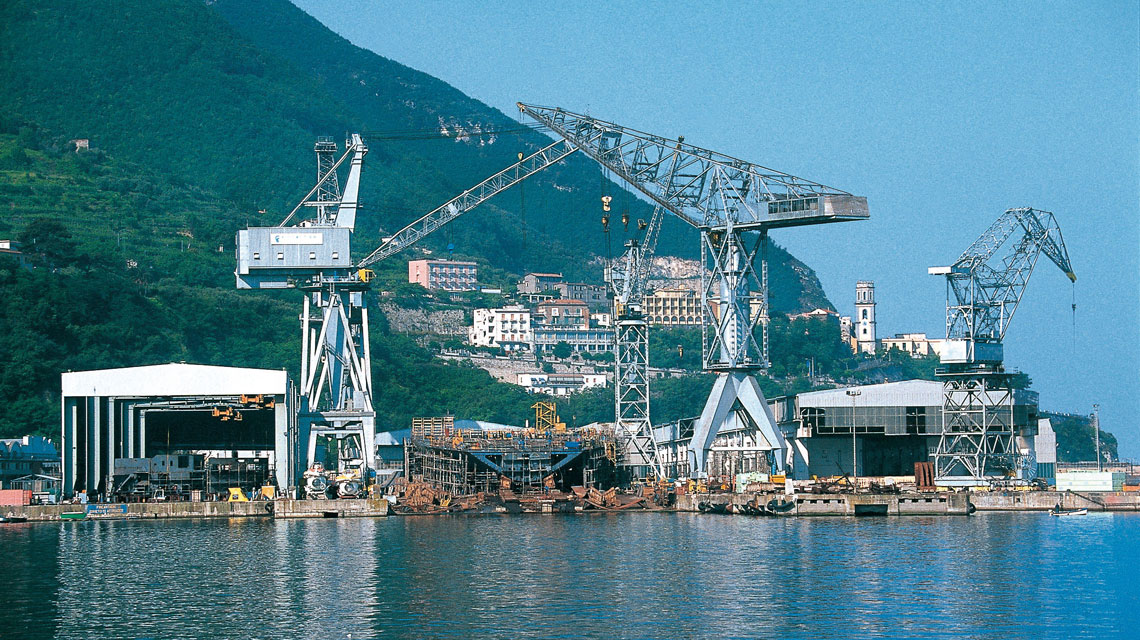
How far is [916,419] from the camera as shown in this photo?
4515 inches

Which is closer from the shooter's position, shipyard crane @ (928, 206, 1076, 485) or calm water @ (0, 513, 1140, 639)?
calm water @ (0, 513, 1140, 639)

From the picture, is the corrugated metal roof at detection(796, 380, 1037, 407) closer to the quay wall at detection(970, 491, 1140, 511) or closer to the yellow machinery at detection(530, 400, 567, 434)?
the quay wall at detection(970, 491, 1140, 511)

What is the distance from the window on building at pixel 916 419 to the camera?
4508 inches

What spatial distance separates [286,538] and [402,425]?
94.4m

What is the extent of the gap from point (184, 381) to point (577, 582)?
171 ft

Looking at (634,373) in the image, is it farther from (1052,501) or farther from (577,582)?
(577,582)

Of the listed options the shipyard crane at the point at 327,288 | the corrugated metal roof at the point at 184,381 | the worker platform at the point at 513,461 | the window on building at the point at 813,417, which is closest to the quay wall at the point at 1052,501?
the window on building at the point at 813,417

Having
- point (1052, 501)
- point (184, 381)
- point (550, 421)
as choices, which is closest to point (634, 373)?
point (550, 421)

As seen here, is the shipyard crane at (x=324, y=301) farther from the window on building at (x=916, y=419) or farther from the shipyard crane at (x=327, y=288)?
the window on building at (x=916, y=419)

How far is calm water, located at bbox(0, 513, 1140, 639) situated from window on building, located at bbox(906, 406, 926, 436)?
3003 centimetres

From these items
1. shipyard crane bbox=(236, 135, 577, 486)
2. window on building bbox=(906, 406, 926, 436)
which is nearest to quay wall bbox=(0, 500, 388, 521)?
shipyard crane bbox=(236, 135, 577, 486)

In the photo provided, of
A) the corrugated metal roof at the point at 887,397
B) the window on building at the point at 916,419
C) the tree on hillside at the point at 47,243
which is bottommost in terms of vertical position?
the window on building at the point at 916,419

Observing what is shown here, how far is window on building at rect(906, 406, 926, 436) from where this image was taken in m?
114

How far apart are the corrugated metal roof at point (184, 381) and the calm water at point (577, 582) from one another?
55.6 feet
